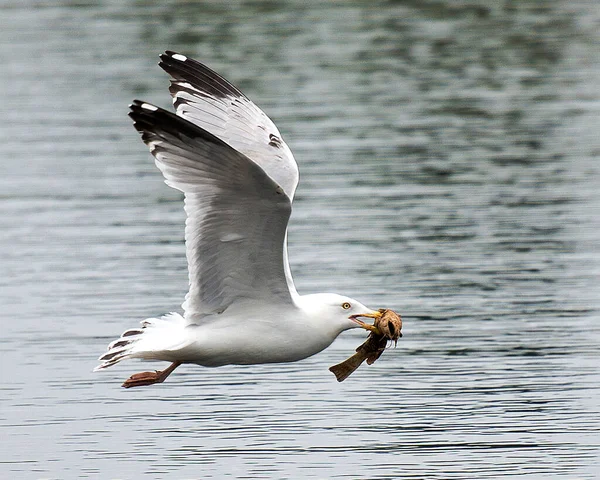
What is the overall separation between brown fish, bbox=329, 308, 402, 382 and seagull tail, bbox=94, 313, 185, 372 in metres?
0.98

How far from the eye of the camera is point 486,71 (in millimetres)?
26188

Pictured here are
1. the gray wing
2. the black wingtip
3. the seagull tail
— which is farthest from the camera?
the gray wing

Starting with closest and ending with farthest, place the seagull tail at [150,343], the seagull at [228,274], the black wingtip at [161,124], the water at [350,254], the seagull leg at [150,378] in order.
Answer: the black wingtip at [161,124] → the seagull at [228,274] → the seagull tail at [150,343] → the seagull leg at [150,378] → the water at [350,254]

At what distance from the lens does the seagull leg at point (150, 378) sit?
370 inches

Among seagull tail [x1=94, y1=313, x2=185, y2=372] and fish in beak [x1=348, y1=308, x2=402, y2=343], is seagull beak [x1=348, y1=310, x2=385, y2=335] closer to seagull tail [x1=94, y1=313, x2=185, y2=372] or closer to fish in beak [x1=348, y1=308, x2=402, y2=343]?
fish in beak [x1=348, y1=308, x2=402, y2=343]

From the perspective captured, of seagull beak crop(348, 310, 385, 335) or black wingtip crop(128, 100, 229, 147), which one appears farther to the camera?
seagull beak crop(348, 310, 385, 335)

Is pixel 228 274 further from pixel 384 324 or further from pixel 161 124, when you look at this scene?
pixel 161 124

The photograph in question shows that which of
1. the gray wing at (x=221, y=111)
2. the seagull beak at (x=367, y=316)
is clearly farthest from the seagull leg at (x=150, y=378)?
the gray wing at (x=221, y=111)

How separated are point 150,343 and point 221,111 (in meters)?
1.92

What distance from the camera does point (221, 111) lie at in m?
10.4

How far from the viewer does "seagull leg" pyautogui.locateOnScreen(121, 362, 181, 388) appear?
939cm

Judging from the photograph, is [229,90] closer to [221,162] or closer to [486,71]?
[221,162]

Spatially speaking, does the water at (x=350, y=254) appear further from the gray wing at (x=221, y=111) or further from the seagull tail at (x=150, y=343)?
the gray wing at (x=221, y=111)

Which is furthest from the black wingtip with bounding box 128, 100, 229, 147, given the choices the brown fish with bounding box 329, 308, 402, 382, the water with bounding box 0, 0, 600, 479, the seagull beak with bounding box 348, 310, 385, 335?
the water with bounding box 0, 0, 600, 479
